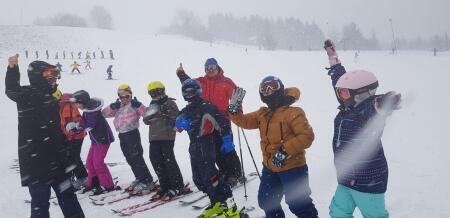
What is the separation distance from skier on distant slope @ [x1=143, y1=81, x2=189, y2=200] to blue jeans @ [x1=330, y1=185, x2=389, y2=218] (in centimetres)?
340

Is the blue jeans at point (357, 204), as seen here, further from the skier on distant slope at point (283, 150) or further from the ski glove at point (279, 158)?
the ski glove at point (279, 158)

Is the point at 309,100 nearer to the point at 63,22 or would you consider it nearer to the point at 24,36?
the point at 24,36

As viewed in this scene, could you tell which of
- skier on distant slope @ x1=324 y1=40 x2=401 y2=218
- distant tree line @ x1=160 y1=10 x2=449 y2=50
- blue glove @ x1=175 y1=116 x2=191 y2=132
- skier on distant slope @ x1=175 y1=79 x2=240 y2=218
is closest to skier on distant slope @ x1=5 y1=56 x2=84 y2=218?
blue glove @ x1=175 y1=116 x2=191 y2=132

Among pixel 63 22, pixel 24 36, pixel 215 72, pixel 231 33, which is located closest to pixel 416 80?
pixel 215 72

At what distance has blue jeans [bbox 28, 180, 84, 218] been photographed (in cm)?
453

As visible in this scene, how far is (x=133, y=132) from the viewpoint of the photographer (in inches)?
285

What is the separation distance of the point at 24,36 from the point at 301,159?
226 ft

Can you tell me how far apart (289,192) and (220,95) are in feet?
9.00

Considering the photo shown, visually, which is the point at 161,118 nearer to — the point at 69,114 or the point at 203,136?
the point at 203,136

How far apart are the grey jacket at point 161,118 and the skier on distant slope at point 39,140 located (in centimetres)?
208

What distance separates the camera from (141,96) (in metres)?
24.0

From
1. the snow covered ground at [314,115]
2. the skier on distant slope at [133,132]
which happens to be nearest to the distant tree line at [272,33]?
the snow covered ground at [314,115]

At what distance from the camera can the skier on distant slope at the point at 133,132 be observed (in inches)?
283

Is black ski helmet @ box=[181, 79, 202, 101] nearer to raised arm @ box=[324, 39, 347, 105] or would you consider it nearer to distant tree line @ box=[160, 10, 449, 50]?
raised arm @ box=[324, 39, 347, 105]
